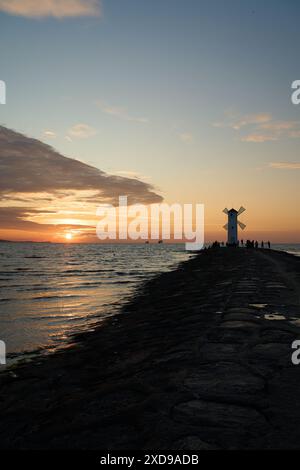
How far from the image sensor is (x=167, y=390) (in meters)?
4.45

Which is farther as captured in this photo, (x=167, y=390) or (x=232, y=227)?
(x=232, y=227)

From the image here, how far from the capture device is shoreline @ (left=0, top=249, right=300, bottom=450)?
3.36 metres

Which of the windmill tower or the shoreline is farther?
the windmill tower

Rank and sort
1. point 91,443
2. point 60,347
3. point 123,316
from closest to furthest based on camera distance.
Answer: point 91,443, point 60,347, point 123,316

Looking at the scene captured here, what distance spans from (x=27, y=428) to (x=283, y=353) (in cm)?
394

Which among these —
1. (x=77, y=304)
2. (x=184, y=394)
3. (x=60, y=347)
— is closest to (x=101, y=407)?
(x=184, y=394)

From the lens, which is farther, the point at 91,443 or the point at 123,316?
the point at 123,316

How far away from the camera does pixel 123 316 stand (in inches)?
477

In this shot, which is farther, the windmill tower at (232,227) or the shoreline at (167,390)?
the windmill tower at (232,227)

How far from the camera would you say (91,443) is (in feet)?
11.0

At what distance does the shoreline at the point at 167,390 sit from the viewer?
11.0 feet
